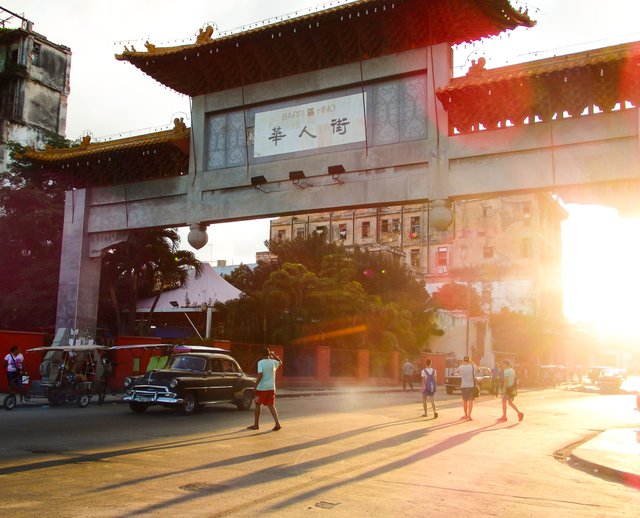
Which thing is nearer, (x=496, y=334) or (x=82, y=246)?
(x=82, y=246)

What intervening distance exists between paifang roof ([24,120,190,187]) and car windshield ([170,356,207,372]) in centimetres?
762

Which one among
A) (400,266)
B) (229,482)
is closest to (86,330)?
(229,482)

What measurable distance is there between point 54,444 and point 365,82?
1364cm

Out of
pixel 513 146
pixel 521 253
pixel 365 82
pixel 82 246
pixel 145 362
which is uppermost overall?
pixel 521 253

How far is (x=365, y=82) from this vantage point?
1991 cm

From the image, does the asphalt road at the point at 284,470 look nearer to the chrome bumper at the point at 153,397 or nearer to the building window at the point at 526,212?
the chrome bumper at the point at 153,397

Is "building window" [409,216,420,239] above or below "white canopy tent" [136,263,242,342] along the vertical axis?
above

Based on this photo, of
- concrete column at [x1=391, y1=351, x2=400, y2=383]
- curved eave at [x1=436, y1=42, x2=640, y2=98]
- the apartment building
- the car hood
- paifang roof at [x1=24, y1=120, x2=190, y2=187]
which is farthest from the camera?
the apartment building

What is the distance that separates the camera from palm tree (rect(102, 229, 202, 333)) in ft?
120

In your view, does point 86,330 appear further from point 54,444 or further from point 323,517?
point 323,517

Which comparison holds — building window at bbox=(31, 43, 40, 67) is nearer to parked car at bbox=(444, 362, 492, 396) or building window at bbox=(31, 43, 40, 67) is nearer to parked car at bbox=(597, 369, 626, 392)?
parked car at bbox=(444, 362, 492, 396)

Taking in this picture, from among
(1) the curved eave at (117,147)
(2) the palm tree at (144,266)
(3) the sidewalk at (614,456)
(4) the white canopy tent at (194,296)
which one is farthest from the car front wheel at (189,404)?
(4) the white canopy tent at (194,296)

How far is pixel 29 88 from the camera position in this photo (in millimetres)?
51906

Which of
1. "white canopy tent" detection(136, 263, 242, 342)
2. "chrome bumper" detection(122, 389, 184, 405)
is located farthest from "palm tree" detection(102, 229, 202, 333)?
"chrome bumper" detection(122, 389, 184, 405)
